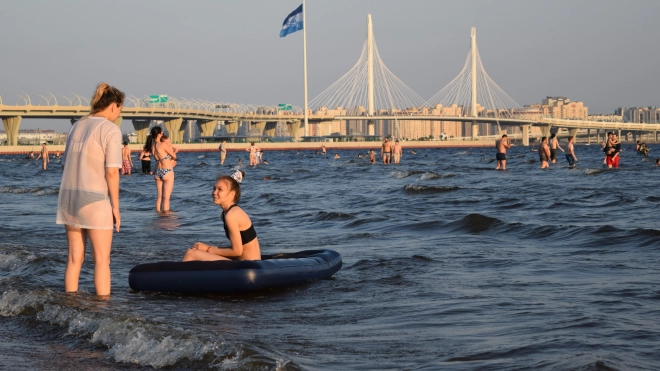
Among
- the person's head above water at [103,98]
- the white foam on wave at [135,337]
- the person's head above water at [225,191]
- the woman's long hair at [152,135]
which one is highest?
the person's head above water at [103,98]

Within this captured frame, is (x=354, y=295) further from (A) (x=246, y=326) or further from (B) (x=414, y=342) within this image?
(B) (x=414, y=342)

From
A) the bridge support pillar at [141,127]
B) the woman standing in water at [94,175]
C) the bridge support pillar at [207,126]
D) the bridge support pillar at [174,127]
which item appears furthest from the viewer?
the bridge support pillar at [207,126]

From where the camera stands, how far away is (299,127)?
112 m

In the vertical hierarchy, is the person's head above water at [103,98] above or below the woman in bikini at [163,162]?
above

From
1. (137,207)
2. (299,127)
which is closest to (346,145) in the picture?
(299,127)

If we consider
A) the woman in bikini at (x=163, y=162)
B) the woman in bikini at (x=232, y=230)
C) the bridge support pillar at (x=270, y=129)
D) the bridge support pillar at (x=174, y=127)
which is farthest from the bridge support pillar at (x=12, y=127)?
the woman in bikini at (x=232, y=230)

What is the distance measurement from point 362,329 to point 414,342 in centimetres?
44

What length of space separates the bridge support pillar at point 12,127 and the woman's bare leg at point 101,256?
81.9 meters

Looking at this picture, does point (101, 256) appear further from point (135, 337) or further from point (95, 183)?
point (135, 337)

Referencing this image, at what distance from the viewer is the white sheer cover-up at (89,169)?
511 centimetres

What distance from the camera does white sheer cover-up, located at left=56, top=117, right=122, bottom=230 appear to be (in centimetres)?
511

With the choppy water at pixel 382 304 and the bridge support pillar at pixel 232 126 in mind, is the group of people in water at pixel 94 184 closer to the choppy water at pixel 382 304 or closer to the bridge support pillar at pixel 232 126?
the choppy water at pixel 382 304

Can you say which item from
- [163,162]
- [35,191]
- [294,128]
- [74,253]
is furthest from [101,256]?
[294,128]

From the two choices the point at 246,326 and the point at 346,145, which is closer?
the point at 246,326
